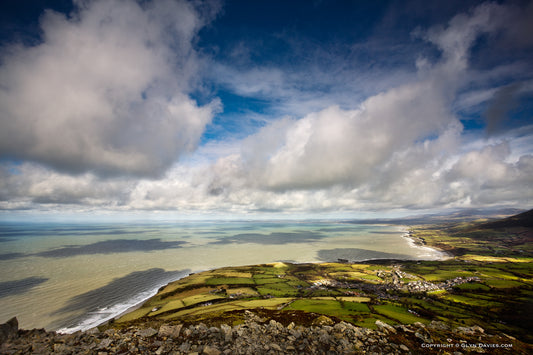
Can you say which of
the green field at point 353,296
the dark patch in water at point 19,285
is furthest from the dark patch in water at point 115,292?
the dark patch in water at point 19,285

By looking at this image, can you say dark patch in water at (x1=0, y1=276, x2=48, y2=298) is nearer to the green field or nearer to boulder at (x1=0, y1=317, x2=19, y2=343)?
the green field

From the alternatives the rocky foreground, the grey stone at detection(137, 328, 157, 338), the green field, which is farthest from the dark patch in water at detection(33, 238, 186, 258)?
the grey stone at detection(137, 328, 157, 338)

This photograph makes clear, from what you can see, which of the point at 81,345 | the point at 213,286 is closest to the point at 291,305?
the point at 213,286

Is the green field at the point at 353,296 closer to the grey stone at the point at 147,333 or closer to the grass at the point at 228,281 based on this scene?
the grass at the point at 228,281

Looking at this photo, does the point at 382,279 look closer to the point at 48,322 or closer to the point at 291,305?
the point at 291,305

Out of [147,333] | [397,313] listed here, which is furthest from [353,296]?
[147,333]

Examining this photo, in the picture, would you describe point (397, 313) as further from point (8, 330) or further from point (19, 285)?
point (19, 285)
